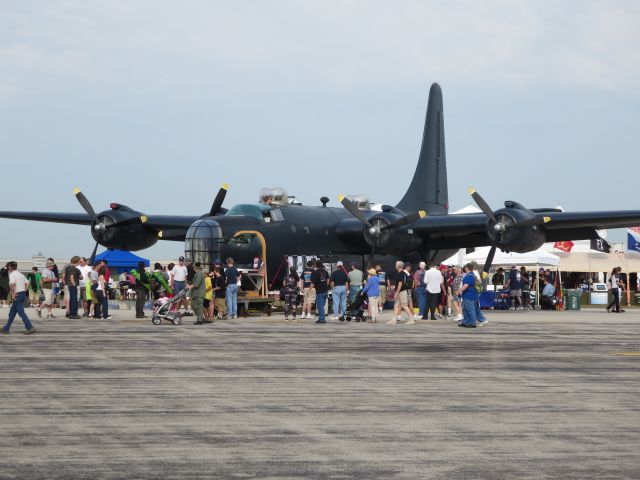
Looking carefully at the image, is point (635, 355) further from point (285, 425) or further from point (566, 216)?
point (566, 216)

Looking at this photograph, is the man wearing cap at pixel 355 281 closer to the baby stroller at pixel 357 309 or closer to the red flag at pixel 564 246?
the baby stroller at pixel 357 309

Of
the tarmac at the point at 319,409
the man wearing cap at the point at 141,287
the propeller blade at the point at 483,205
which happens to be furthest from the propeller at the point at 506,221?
the tarmac at the point at 319,409

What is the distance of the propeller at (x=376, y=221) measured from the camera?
32.6 metres

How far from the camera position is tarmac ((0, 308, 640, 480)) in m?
7.12

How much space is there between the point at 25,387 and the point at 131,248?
25.2m

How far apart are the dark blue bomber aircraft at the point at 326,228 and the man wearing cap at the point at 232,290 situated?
6.48 feet

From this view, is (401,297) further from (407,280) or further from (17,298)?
(17,298)

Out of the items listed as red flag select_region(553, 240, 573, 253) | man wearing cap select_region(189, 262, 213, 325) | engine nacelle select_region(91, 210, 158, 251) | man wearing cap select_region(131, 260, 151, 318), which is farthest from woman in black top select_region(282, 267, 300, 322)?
red flag select_region(553, 240, 573, 253)

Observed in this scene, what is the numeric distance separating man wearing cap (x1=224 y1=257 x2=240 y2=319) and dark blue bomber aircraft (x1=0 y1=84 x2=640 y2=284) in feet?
6.48

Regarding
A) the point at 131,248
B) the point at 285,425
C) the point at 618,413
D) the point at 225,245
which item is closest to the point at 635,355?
the point at 618,413

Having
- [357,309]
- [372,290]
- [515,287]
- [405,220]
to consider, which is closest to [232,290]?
[357,309]

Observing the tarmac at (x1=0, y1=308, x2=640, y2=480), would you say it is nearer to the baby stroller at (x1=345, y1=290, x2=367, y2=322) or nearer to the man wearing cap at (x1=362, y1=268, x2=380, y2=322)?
the man wearing cap at (x1=362, y1=268, x2=380, y2=322)

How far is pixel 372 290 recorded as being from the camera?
26.2 meters

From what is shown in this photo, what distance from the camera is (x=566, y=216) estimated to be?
32.0 m
